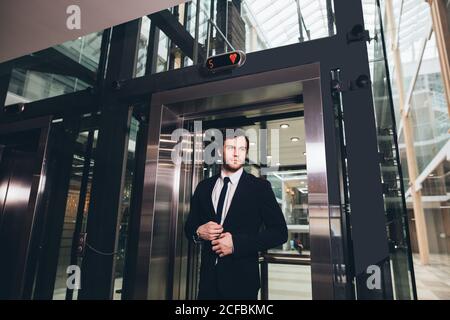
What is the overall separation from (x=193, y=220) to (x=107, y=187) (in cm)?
69

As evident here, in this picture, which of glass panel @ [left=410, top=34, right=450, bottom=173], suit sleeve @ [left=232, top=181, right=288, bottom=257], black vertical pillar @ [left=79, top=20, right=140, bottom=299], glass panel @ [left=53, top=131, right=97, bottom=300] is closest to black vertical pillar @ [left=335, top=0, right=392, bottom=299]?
suit sleeve @ [left=232, top=181, right=288, bottom=257]

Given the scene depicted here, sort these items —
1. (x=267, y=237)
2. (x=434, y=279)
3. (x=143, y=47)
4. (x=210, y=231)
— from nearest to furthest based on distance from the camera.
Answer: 1. (x=267, y=237)
2. (x=210, y=231)
3. (x=143, y=47)
4. (x=434, y=279)

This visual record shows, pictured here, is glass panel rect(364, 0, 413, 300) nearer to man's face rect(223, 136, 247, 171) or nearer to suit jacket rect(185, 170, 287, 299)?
suit jacket rect(185, 170, 287, 299)

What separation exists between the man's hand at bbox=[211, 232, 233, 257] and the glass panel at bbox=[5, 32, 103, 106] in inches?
78.0

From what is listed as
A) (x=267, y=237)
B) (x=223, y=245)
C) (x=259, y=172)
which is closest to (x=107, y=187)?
(x=223, y=245)

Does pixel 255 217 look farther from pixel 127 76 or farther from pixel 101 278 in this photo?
pixel 127 76

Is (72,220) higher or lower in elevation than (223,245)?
Result: higher

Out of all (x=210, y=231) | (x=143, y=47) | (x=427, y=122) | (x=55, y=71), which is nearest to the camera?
(x=210, y=231)

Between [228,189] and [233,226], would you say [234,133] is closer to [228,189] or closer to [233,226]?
[228,189]

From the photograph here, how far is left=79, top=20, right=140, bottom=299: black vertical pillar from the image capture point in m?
1.85

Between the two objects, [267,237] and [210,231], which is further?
[210,231]

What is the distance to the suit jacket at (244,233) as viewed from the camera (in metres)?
1.55

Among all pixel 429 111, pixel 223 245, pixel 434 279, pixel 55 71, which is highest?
pixel 429 111

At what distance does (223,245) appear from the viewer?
1.59 meters
